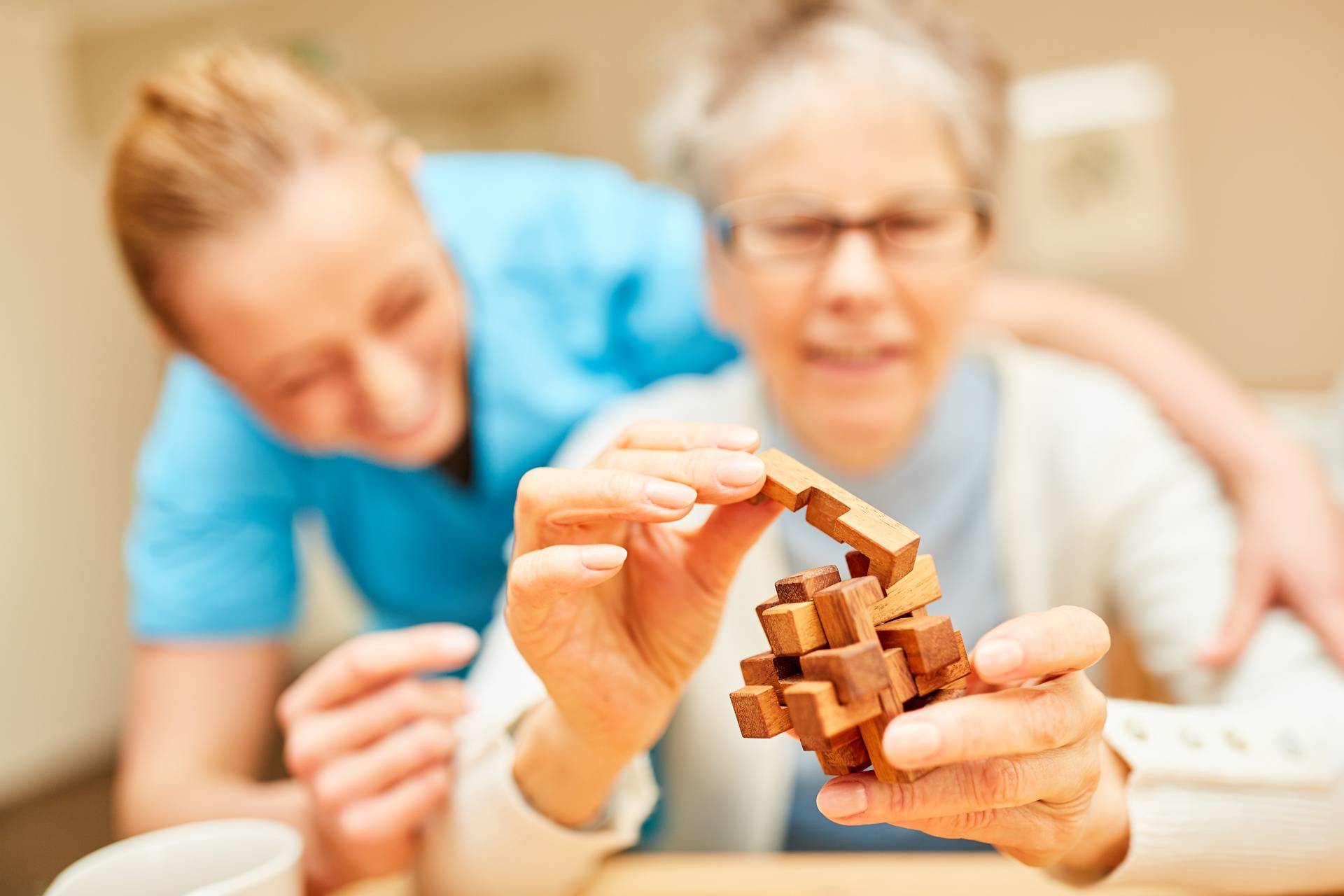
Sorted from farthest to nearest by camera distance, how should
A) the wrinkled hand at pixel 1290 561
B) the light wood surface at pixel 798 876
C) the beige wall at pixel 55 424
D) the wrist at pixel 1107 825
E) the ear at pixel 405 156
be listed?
1. the beige wall at pixel 55 424
2. the ear at pixel 405 156
3. the wrinkled hand at pixel 1290 561
4. the light wood surface at pixel 798 876
5. the wrist at pixel 1107 825

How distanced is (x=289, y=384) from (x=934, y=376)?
1.74 ft

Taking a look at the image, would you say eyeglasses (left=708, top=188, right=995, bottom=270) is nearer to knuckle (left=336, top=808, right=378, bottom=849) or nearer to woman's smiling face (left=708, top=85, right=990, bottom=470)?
woman's smiling face (left=708, top=85, right=990, bottom=470)

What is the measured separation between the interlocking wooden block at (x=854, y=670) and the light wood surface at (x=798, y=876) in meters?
0.24

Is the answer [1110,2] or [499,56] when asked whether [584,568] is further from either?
[499,56]

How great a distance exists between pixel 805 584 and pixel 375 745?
0.37 meters

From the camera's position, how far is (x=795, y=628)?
14.5 inches

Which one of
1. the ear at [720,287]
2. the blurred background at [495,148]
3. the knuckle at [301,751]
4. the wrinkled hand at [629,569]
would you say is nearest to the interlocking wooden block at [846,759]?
the wrinkled hand at [629,569]

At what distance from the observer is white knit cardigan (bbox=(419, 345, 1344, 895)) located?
49 centimetres

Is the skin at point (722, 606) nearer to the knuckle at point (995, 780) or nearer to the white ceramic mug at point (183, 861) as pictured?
the knuckle at point (995, 780)

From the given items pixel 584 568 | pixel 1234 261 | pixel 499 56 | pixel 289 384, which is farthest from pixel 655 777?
pixel 499 56

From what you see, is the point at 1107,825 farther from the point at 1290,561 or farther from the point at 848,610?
the point at 1290,561

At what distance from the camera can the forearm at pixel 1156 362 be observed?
811 mm

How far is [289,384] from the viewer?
0.78m

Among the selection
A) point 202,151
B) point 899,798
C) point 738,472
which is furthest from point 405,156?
point 899,798
